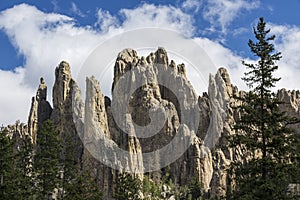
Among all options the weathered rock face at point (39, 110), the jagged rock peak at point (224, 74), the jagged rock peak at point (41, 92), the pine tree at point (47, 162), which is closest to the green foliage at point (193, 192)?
the jagged rock peak at point (224, 74)

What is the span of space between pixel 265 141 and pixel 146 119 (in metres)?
109

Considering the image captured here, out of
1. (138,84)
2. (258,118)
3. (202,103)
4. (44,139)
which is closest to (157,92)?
(138,84)

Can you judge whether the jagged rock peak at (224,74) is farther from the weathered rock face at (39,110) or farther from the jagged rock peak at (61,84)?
the weathered rock face at (39,110)

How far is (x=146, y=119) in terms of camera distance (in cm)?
13362

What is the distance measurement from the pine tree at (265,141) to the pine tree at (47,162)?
839 inches

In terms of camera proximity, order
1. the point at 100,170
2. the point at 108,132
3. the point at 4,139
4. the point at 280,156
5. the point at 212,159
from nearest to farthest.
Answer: the point at 280,156 < the point at 4,139 < the point at 100,170 < the point at 212,159 < the point at 108,132

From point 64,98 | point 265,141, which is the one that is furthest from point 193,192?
point 265,141

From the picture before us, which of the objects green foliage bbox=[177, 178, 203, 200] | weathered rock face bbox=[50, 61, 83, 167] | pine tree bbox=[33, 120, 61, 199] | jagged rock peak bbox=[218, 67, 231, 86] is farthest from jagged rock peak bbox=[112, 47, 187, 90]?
pine tree bbox=[33, 120, 61, 199]

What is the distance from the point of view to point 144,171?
119 metres

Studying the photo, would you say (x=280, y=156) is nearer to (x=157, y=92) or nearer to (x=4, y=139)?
(x=4, y=139)

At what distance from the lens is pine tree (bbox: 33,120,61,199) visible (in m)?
41.5

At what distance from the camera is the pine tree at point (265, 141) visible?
23719 mm

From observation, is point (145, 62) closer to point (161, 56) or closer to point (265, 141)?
point (161, 56)

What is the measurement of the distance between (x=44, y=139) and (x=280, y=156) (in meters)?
25.1
